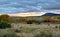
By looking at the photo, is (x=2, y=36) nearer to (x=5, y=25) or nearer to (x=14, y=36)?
(x=14, y=36)

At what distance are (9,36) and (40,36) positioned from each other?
2.90 meters

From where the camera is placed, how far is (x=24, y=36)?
23.4m

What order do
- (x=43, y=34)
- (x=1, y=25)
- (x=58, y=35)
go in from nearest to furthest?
1. (x=58, y=35)
2. (x=43, y=34)
3. (x=1, y=25)

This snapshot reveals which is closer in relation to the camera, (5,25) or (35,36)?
(35,36)

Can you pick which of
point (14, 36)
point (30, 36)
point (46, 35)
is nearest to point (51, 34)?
point (46, 35)

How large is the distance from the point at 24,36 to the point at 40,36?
1533 millimetres

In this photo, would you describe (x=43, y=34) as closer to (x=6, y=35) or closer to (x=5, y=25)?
(x=6, y=35)

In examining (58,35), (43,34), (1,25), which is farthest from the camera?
(1,25)

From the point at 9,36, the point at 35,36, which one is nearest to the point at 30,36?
the point at 35,36

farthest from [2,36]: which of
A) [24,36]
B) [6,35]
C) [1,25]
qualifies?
[1,25]

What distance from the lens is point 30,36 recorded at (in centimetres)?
2317

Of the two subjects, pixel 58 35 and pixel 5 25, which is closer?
pixel 58 35

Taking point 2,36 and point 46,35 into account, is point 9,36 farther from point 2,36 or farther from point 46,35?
point 46,35

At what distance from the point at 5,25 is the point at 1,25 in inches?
26.6
